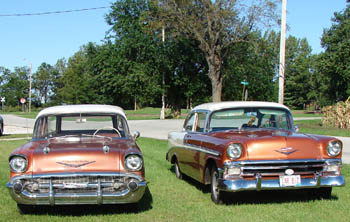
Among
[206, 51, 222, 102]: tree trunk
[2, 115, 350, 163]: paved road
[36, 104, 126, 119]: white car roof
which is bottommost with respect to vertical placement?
[2, 115, 350, 163]: paved road

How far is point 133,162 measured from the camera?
616cm

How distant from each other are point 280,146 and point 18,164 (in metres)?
3.70

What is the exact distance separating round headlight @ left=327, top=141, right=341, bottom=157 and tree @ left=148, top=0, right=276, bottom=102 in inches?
914

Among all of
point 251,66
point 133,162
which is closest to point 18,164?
point 133,162

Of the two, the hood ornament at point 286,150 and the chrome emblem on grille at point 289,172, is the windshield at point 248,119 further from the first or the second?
the chrome emblem on grille at point 289,172

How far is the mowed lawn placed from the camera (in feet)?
20.0

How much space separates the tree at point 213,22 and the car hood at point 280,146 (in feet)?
76.4

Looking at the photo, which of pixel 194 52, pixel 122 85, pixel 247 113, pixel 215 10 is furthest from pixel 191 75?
pixel 247 113

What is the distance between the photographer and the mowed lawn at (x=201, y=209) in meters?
6.09

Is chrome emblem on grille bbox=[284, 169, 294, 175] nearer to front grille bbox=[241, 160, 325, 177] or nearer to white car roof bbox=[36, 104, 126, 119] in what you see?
front grille bbox=[241, 160, 325, 177]

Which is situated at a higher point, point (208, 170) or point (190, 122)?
point (190, 122)

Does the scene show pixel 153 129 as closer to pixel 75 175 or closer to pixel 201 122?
pixel 201 122

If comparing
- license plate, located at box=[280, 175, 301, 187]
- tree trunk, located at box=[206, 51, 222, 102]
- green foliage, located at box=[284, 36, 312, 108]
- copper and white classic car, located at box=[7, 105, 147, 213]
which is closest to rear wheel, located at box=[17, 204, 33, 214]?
copper and white classic car, located at box=[7, 105, 147, 213]

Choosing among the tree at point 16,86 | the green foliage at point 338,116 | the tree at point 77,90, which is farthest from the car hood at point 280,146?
the tree at point 16,86
